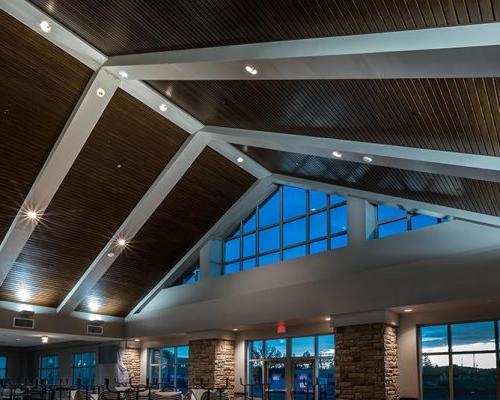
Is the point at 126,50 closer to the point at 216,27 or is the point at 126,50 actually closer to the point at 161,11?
the point at 161,11

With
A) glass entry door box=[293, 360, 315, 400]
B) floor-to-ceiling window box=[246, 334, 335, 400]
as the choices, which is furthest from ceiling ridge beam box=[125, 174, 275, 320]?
glass entry door box=[293, 360, 315, 400]

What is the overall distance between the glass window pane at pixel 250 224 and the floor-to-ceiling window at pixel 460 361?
5854mm

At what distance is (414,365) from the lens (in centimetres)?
1288

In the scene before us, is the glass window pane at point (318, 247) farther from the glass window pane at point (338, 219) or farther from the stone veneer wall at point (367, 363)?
the stone veneer wall at point (367, 363)

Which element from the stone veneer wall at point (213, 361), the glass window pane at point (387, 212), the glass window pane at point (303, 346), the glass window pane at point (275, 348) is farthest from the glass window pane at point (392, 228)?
the stone veneer wall at point (213, 361)

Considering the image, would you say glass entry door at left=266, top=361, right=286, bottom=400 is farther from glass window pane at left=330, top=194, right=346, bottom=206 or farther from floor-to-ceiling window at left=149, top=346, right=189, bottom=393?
glass window pane at left=330, top=194, right=346, bottom=206

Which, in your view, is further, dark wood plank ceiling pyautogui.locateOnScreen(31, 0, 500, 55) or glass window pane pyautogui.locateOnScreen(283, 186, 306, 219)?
glass window pane pyautogui.locateOnScreen(283, 186, 306, 219)

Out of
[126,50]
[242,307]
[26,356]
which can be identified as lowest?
[26,356]

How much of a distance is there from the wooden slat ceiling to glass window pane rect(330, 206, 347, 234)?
1.66 meters

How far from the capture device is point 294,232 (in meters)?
15.7

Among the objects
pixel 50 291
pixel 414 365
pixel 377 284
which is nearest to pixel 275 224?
pixel 377 284

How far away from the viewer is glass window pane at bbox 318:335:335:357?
50.0ft

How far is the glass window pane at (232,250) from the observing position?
17.2 metres

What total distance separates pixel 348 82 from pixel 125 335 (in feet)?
48.4
